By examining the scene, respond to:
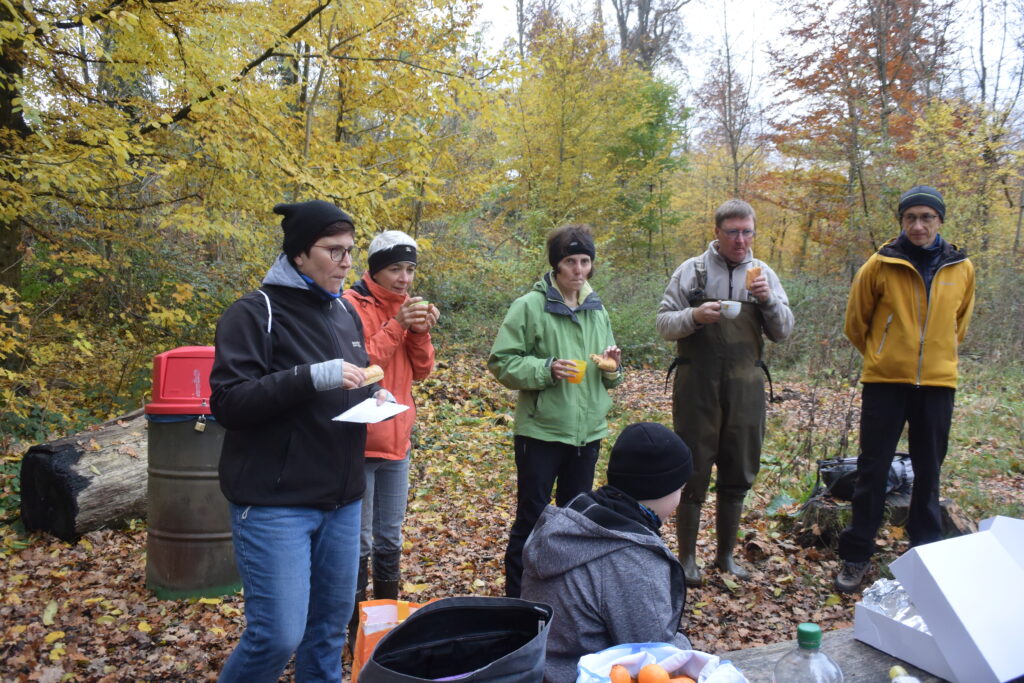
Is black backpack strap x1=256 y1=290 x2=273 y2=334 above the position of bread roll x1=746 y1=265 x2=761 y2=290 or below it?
below

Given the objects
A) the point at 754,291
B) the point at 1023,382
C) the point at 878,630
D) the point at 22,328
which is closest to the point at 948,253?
the point at 754,291

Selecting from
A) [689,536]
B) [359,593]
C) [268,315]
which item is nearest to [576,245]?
[268,315]

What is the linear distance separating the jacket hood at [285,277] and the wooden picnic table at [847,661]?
1.80 meters

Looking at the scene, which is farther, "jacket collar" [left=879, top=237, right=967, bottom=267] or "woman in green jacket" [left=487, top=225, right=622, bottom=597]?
"jacket collar" [left=879, top=237, right=967, bottom=267]

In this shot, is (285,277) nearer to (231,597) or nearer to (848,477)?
(231,597)

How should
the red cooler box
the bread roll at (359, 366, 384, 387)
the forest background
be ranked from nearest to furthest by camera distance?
1. the bread roll at (359, 366, 384, 387)
2. the red cooler box
3. the forest background

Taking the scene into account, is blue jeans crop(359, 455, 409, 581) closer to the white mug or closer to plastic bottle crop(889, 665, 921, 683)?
the white mug

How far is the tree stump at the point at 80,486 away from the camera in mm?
4945

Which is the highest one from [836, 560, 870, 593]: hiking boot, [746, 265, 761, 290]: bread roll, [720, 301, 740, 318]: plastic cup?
[746, 265, 761, 290]: bread roll

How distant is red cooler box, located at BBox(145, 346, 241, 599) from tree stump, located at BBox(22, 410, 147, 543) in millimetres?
1166

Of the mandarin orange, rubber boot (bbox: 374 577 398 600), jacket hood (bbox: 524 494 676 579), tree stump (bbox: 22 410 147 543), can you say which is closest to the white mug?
jacket hood (bbox: 524 494 676 579)

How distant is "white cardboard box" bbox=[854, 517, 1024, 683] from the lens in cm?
171

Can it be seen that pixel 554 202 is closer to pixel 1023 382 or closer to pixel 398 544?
pixel 1023 382

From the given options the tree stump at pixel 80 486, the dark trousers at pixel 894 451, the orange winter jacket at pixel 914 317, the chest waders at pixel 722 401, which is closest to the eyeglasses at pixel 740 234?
the chest waders at pixel 722 401
